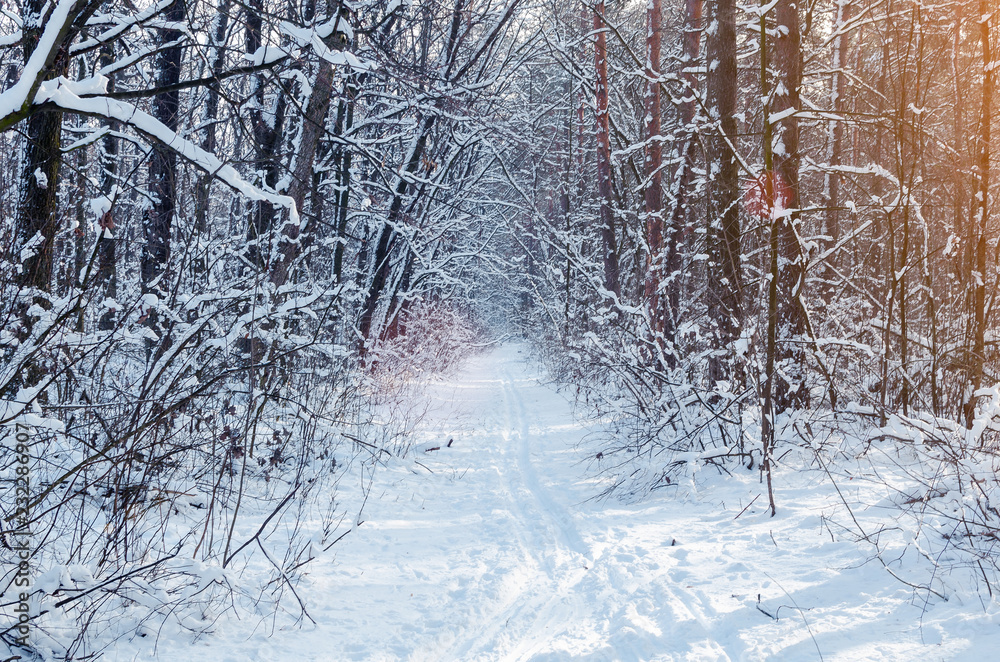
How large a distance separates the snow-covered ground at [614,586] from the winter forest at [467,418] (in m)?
0.03

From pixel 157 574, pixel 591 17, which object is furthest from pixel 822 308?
pixel 591 17

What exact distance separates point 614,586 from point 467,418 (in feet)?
23.4

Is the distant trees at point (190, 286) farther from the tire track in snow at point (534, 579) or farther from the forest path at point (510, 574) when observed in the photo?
the tire track in snow at point (534, 579)

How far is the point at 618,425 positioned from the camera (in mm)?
8789

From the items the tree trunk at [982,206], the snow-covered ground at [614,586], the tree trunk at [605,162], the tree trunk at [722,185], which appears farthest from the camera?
the tree trunk at [605,162]

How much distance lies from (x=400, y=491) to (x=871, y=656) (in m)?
4.67

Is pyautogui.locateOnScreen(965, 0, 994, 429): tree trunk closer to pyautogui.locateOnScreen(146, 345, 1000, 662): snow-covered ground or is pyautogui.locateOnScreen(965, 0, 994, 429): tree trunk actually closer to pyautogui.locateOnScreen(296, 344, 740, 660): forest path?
pyautogui.locateOnScreen(146, 345, 1000, 662): snow-covered ground

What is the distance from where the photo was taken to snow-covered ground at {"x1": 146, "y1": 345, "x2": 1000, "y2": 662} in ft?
10.8

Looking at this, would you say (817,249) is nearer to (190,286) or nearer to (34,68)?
(190,286)

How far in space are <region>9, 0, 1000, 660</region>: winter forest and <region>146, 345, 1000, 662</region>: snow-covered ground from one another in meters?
0.03

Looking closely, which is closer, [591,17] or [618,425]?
[618,425]

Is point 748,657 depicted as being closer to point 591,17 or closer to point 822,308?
point 822,308

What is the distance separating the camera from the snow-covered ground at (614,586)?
3.30 metres

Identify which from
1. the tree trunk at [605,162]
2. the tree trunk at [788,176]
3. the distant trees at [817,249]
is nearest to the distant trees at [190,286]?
the tree trunk at [605,162]
